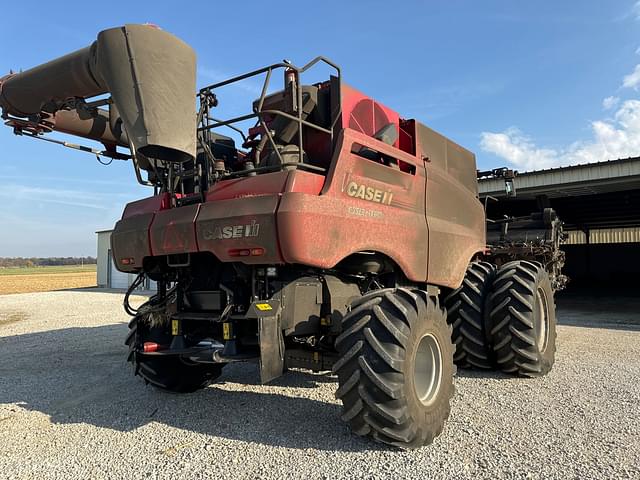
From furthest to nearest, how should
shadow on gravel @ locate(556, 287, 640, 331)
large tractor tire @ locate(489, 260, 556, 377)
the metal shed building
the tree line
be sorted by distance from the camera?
1. the tree line
2. the metal shed building
3. shadow on gravel @ locate(556, 287, 640, 331)
4. large tractor tire @ locate(489, 260, 556, 377)

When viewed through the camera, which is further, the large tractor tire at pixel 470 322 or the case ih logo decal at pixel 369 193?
the large tractor tire at pixel 470 322

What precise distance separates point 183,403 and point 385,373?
8.41 feet

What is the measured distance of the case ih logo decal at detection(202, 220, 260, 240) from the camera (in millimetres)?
3787

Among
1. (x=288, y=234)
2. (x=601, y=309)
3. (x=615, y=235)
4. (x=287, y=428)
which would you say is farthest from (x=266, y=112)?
(x=615, y=235)

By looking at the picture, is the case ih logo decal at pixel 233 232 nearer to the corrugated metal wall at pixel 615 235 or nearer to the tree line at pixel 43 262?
the corrugated metal wall at pixel 615 235

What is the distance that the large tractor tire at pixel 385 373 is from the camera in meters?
3.64

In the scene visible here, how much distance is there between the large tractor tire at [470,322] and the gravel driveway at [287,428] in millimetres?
241

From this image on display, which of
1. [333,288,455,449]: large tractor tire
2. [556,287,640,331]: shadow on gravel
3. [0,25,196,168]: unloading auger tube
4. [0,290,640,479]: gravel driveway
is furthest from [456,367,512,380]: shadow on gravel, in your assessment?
[556,287,640,331]: shadow on gravel

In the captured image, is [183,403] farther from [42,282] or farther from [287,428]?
[42,282]

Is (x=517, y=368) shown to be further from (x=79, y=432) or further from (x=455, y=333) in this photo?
(x=79, y=432)

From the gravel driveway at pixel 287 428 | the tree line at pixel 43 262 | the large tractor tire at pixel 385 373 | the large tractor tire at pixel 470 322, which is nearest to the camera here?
the gravel driveway at pixel 287 428

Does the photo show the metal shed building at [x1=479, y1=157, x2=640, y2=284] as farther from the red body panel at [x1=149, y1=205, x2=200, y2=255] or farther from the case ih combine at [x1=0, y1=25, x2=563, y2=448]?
the red body panel at [x1=149, y1=205, x2=200, y2=255]

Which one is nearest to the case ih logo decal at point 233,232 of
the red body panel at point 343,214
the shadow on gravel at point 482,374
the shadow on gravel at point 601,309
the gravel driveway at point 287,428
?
the red body panel at point 343,214

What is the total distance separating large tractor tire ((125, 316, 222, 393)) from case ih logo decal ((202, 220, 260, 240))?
153 centimetres
